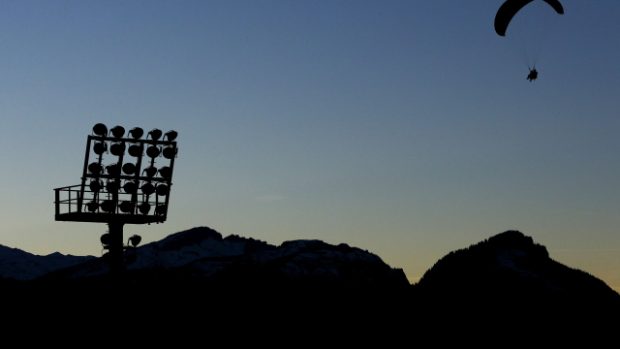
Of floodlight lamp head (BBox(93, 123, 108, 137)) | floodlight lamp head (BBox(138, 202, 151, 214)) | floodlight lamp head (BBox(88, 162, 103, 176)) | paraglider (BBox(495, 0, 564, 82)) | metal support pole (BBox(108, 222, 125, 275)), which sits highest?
paraglider (BBox(495, 0, 564, 82))

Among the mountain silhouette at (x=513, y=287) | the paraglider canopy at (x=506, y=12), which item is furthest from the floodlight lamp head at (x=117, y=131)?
the mountain silhouette at (x=513, y=287)

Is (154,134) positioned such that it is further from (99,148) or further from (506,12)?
(506,12)

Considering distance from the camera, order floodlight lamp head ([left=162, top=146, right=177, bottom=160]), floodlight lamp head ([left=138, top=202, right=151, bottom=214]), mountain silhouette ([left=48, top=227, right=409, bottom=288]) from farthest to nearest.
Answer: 1. mountain silhouette ([left=48, top=227, right=409, bottom=288])
2. floodlight lamp head ([left=162, top=146, right=177, bottom=160])
3. floodlight lamp head ([left=138, top=202, right=151, bottom=214])

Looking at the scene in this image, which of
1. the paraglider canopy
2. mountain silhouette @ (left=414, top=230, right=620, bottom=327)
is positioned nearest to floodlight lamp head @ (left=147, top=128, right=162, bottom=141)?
the paraglider canopy

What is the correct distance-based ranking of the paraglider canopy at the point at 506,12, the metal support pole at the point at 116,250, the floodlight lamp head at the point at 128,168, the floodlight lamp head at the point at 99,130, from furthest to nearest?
1. the paraglider canopy at the point at 506,12
2. the floodlight lamp head at the point at 128,168
3. the floodlight lamp head at the point at 99,130
4. the metal support pole at the point at 116,250

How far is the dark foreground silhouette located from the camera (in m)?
97.0

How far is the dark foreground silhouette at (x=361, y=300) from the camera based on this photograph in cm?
9700

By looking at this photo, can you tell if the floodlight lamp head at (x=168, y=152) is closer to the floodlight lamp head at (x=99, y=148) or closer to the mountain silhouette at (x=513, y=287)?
the floodlight lamp head at (x=99, y=148)

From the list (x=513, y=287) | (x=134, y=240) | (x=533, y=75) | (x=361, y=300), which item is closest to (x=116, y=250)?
(x=134, y=240)

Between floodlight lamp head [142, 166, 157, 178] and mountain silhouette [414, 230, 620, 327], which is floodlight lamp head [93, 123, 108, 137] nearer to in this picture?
floodlight lamp head [142, 166, 157, 178]

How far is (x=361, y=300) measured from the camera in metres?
108

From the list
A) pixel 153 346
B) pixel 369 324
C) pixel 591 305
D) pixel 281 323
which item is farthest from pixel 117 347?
pixel 591 305

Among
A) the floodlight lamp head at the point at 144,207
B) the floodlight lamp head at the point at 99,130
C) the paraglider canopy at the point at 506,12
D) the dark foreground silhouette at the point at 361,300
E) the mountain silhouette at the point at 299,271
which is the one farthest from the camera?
the mountain silhouette at the point at 299,271

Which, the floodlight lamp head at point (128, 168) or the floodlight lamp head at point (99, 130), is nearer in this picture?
the floodlight lamp head at point (99, 130)
